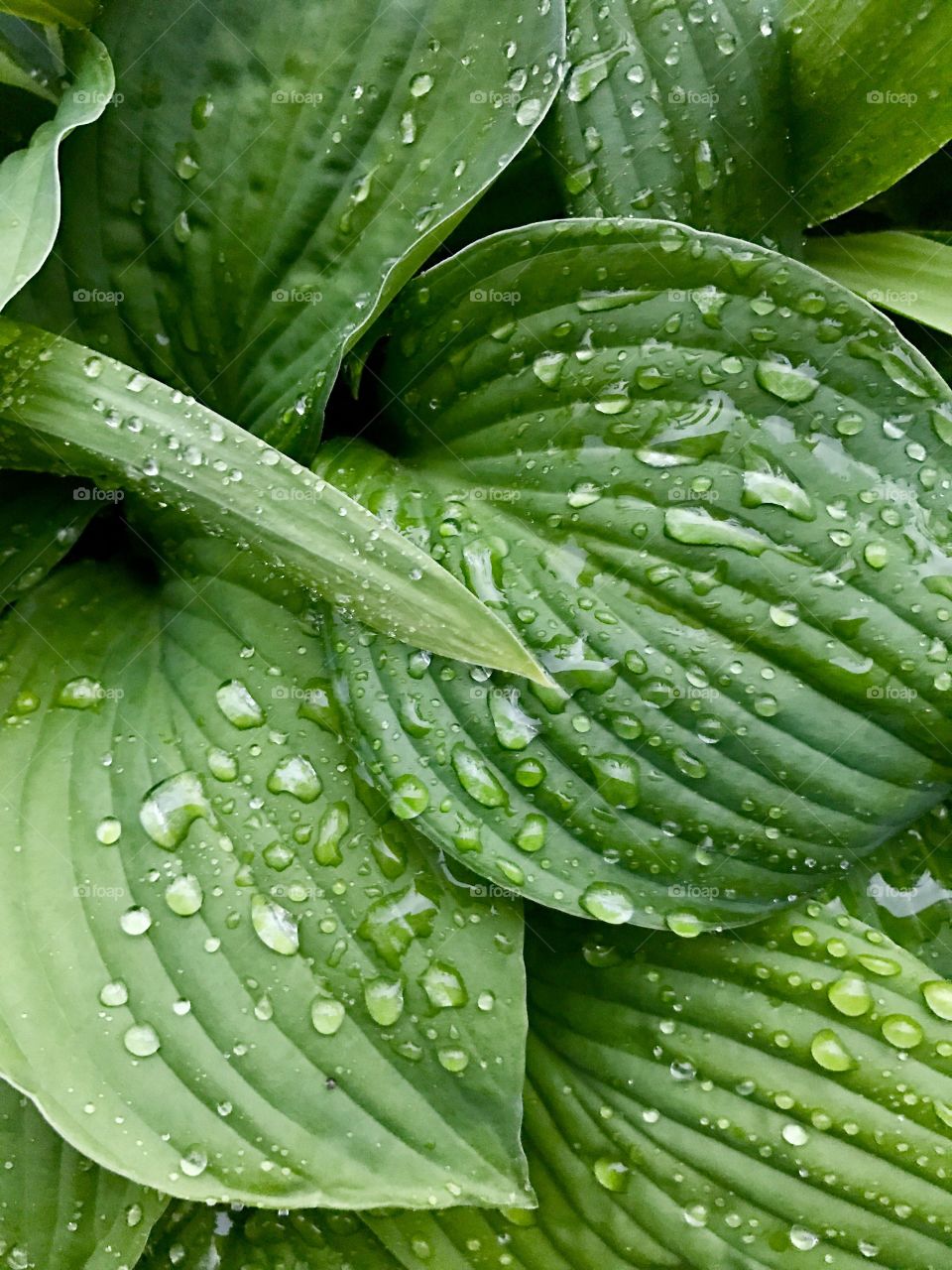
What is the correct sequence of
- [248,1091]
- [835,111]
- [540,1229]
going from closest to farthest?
[248,1091]
[540,1229]
[835,111]

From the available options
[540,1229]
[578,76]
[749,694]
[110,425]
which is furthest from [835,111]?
[540,1229]

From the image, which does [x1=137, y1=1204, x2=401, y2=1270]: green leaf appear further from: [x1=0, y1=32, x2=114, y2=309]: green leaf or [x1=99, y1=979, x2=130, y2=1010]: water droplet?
[x1=0, y1=32, x2=114, y2=309]: green leaf

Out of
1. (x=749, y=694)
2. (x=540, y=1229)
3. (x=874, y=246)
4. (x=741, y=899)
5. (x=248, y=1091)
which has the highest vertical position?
(x=874, y=246)

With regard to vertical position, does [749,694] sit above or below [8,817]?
above

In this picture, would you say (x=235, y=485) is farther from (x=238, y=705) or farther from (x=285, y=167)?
(x=285, y=167)

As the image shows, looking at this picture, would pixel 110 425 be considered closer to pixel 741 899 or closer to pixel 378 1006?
pixel 378 1006

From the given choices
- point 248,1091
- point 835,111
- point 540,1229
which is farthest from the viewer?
point 835,111

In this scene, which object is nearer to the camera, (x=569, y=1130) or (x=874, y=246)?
(x=569, y=1130)

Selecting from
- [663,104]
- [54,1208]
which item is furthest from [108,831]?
[663,104]
